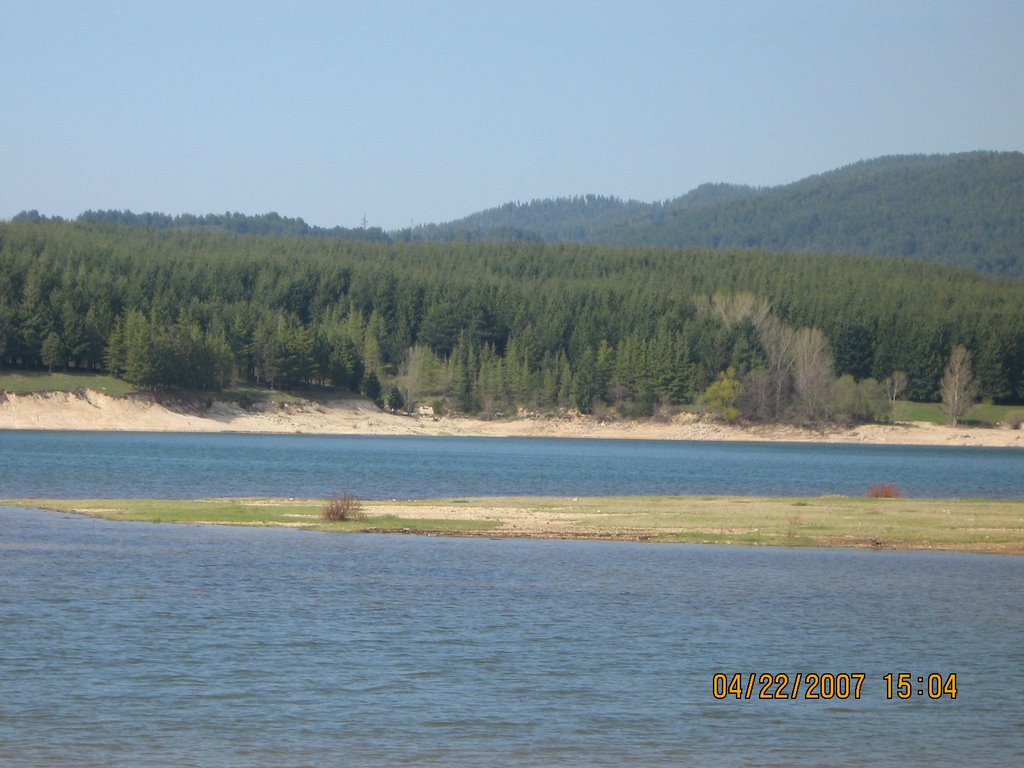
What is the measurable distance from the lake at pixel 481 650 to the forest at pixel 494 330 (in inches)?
3317

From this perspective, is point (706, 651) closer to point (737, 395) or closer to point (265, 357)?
point (265, 357)

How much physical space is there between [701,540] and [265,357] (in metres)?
95.0

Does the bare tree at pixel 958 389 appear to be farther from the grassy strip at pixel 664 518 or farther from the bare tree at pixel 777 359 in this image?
the grassy strip at pixel 664 518

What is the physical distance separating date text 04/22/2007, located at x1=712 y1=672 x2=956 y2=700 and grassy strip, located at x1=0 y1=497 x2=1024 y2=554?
49.1 feet

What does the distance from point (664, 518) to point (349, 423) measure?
89.0 metres

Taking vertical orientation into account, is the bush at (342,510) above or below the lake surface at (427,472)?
above

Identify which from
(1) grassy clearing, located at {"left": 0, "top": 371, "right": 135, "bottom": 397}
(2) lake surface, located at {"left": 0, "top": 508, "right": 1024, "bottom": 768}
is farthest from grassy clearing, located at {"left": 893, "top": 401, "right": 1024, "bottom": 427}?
(2) lake surface, located at {"left": 0, "top": 508, "right": 1024, "bottom": 768}

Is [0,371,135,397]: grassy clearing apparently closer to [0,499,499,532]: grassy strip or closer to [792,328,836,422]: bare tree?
[0,499,499,532]: grassy strip

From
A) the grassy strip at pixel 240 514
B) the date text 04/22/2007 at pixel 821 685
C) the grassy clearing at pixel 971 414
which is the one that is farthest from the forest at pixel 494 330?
the date text 04/22/2007 at pixel 821 685

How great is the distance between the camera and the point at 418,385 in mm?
141000

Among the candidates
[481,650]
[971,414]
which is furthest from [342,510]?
[971,414]

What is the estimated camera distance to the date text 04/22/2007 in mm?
18281

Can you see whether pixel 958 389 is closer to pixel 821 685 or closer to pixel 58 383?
pixel 58 383

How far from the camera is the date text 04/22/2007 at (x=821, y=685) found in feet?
60.0
